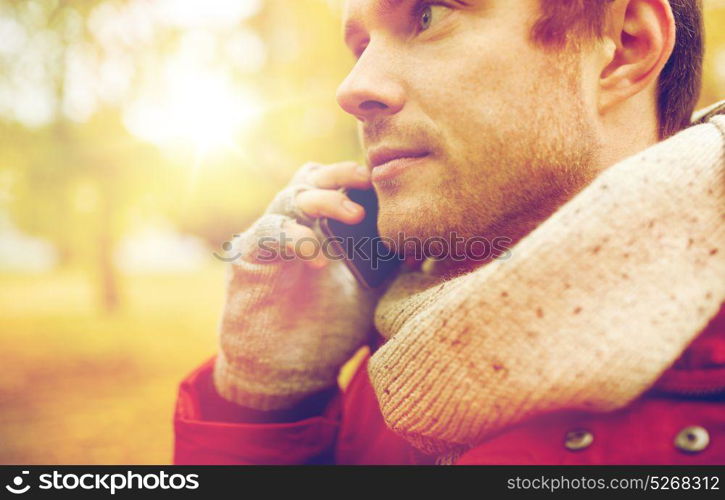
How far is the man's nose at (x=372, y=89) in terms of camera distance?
1398 mm

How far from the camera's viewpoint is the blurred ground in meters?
4.82

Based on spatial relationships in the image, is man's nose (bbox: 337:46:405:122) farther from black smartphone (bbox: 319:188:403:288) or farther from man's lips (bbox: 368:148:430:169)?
black smartphone (bbox: 319:188:403:288)

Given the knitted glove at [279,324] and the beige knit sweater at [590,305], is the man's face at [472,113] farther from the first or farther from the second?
the knitted glove at [279,324]

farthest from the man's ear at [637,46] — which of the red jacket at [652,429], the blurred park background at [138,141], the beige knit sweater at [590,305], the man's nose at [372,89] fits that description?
the blurred park background at [138,141]

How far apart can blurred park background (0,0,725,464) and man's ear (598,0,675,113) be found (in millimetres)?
4277

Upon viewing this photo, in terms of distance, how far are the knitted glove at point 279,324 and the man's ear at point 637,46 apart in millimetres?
992
